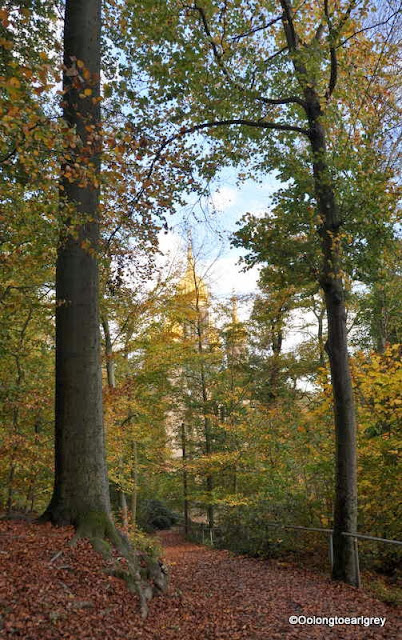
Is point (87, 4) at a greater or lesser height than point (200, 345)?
greater

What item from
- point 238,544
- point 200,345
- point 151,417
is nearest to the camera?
point 238,544

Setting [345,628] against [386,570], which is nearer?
[345,628]

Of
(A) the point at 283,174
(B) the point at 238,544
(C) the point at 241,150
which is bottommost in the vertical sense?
(B) the point at 238,544

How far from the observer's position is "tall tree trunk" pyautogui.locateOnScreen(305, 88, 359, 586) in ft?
23.1

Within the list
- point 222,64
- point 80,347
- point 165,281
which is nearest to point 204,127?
point 222,64

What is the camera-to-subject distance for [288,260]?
309 inches

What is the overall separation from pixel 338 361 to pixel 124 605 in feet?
15.4

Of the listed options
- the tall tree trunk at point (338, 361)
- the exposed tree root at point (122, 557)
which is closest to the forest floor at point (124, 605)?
the exposed tree root at point (122, 557)

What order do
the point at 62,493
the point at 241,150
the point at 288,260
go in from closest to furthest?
the point at 62,493, the point at 288,260, the point at 241,150

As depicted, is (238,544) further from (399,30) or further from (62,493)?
(399,30)

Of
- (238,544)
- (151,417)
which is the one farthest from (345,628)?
(151,417)

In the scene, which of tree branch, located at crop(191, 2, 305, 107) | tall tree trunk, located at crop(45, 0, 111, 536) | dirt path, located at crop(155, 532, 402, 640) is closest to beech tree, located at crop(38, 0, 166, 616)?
tall tree trunk, located at crop(45, 0, 111, 536)

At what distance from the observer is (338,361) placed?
7.34m

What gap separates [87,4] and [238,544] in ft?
36.0
